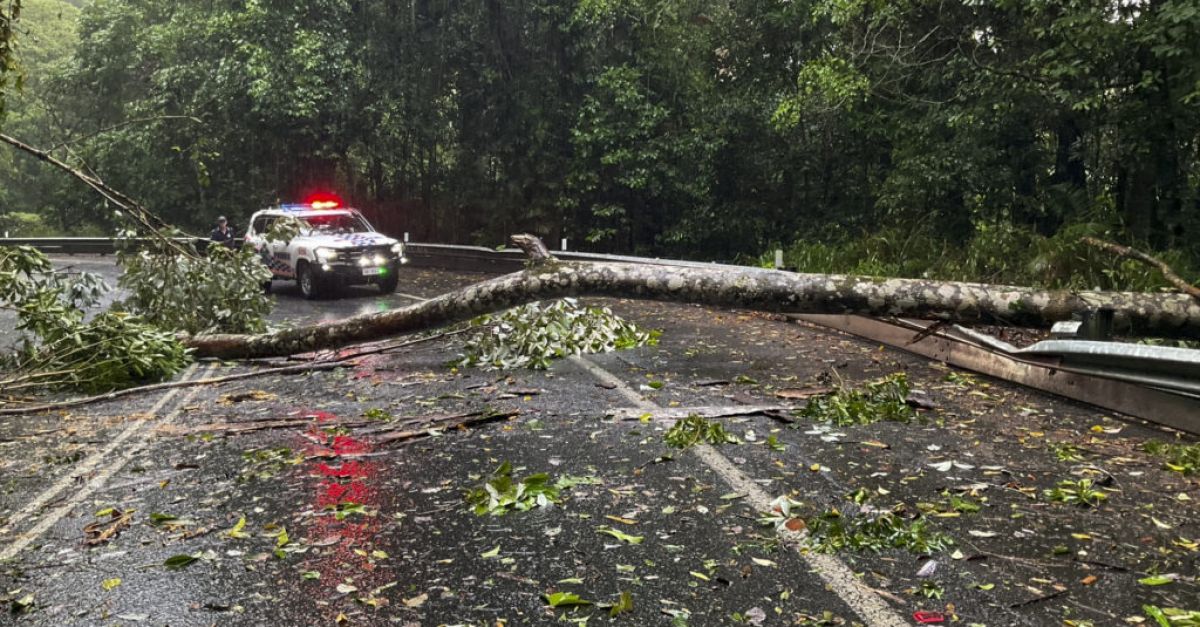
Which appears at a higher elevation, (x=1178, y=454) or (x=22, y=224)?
(x=22, y=224)

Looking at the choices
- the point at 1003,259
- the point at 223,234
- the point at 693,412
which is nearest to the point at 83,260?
the point at 223,234

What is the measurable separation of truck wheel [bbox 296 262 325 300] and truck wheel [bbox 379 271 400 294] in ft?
4.17

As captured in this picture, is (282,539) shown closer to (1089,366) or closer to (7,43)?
(7,43)

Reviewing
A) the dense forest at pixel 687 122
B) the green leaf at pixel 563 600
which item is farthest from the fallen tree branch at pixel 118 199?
the green leaf at pixel 563 600

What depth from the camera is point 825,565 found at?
14.3 ft

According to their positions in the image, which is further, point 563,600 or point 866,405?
point 866,405

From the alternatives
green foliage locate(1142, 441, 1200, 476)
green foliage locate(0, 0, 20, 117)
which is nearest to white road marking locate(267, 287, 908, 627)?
green foliage locate(1142, 441, 1200, 476)

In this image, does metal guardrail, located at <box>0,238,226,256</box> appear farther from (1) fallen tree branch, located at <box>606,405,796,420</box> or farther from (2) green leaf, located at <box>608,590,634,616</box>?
(2) green leaf, located at <box>608,590,634,616</box>

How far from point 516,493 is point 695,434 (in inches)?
67.1

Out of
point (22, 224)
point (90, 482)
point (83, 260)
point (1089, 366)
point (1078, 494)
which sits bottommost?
point (90, 482)

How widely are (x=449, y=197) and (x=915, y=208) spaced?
1950cm

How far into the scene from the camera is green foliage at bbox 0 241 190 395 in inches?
373

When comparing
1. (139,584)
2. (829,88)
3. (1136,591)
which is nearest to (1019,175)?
(829,88)

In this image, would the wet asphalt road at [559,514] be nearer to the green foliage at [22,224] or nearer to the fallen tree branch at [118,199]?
the fallen tree branch at [118,199]
